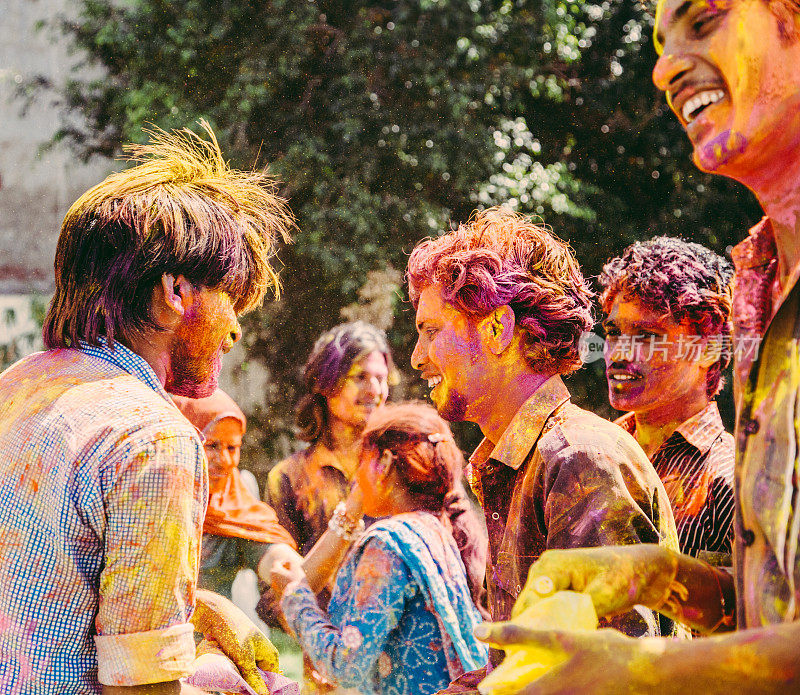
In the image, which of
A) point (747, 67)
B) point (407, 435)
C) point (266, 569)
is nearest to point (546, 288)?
point (407, 435)

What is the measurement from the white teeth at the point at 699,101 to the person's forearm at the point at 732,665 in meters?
0.65

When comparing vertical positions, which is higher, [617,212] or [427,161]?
[427,161]

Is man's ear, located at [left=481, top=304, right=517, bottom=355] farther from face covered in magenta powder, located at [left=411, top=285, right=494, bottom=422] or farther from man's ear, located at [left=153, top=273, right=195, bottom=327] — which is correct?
man's ear, located at [left=153, top=273, right=195, bottom=327]

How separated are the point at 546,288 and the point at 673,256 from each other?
2.85 ft

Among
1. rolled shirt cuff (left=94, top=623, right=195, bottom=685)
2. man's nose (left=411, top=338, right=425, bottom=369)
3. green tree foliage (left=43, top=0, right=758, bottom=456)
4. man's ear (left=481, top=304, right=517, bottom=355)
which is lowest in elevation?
rolled shirt cuff (left=94, top=623, right=195, bottom=685)

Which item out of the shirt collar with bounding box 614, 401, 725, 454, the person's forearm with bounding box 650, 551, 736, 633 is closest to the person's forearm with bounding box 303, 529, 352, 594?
the shirt collar with bounding box 614, 401, 725, 454

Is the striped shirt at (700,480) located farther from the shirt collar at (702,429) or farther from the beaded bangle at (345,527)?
the beaded bangle at (345,527)

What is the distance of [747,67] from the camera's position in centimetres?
99

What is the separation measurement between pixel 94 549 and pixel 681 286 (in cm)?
195

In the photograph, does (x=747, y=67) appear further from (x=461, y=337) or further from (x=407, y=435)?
(x=407, y=435)

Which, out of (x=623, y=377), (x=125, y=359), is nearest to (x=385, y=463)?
(x=623, y=377)

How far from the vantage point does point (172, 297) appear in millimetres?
1601

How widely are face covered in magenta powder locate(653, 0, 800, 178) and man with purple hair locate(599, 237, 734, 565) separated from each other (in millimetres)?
1535

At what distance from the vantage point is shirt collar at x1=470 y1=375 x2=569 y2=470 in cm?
177
